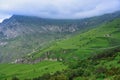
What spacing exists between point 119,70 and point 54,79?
40443 mm

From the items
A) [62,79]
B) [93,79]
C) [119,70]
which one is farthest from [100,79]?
[62,79]

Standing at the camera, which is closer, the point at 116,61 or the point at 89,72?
the point at 89,72

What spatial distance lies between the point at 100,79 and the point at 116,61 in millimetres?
51698

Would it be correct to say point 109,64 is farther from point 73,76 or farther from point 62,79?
point 62,79

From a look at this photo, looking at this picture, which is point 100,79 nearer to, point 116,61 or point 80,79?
point 80,79

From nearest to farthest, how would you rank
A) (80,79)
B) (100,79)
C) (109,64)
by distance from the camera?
(100,79) < (80,79) < (109,64)

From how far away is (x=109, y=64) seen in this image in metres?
197

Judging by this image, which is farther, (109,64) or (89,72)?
(109,64)

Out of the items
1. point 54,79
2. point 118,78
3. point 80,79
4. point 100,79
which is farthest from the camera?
point 54,79

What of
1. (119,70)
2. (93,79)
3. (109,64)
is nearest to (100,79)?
(93,79)

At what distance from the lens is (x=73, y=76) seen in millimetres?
187625

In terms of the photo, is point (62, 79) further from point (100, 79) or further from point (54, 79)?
point (100, 79)

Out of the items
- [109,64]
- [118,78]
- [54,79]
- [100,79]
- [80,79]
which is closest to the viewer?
[118,78]

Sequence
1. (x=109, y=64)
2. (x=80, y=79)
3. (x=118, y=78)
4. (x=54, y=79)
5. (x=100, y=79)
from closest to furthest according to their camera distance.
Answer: (x=118, y=78) → (x=100, y=79) → (x=80, y=79) → (x=54, y=79) → (x=109, y=64)
